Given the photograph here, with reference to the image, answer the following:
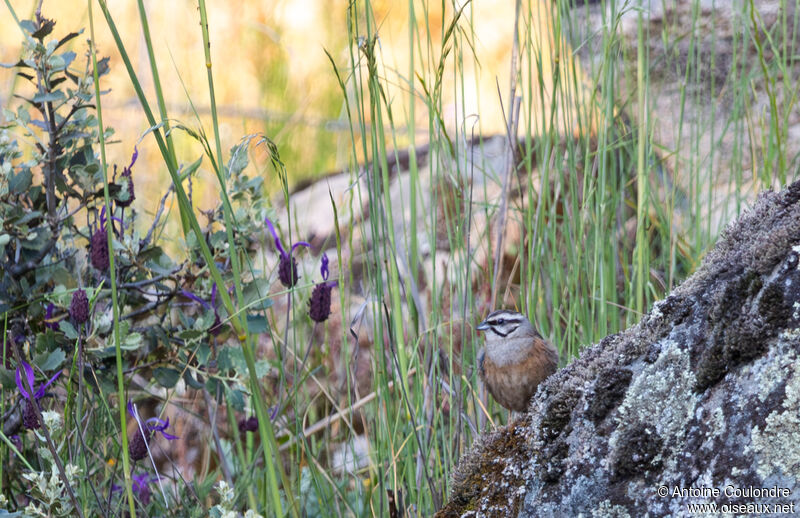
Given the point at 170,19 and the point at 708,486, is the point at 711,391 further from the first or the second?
the point at 170,19

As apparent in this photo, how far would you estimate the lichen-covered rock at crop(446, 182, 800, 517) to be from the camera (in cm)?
100

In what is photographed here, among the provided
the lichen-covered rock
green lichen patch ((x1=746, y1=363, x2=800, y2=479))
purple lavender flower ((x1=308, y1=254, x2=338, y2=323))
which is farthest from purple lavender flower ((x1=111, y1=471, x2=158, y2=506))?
green lichen patch ((x1=746, y1=363, x2=800, y2=479))

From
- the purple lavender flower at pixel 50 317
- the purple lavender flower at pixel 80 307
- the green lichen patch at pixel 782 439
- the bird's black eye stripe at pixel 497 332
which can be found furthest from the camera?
the bird's black eye stripe at pixel 497 332

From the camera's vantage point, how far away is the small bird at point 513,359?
6.31ft

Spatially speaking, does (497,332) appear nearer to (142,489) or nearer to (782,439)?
(142,489)

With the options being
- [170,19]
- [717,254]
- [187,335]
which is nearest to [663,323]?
[717,254]

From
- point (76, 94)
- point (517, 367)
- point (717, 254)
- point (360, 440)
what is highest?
point (76, 94)

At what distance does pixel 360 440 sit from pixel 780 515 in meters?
2.76

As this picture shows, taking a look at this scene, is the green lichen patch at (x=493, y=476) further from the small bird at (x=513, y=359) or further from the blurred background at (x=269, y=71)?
the blurred background at (x=269, y=71)

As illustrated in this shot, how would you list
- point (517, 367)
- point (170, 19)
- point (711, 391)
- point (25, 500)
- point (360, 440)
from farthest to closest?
point (170, 19) → point (360, 440) → point (25, 500) → point (517, 367) → point (711, 391)

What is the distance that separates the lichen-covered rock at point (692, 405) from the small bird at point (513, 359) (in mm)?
562

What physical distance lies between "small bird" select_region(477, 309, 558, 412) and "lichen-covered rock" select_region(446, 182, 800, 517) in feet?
1.84

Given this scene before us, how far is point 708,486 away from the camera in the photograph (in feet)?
3.34

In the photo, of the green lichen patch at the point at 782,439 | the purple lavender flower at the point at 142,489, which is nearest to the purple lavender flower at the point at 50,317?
the purple lavender flower at the point at 142,489
